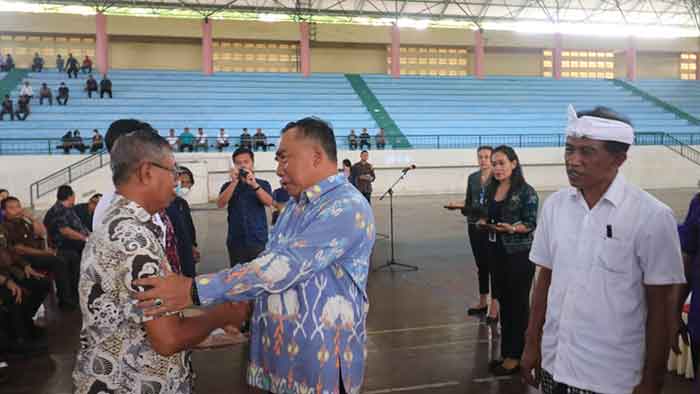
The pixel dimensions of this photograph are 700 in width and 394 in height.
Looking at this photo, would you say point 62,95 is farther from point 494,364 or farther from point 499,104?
point 494,364

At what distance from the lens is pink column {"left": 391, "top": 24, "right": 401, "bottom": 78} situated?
28.2 m

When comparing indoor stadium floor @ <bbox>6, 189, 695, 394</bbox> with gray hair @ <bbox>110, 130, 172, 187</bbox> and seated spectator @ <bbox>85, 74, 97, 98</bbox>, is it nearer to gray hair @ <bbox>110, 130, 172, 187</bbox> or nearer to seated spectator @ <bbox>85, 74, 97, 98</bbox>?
gray hair @ <bbox>110, 130, 172, 187</bbox>

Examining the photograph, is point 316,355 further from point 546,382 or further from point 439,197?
point 439,197

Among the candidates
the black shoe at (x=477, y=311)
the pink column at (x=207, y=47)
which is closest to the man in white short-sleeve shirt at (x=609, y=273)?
the black shoe at (x=477, y=311)

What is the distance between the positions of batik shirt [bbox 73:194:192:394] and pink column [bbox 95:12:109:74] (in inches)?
1033

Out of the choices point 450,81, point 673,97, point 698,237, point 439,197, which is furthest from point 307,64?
point 698,237

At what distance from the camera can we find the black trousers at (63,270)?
6051 millimetres

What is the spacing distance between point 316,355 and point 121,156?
0.93m

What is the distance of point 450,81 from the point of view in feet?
93.8

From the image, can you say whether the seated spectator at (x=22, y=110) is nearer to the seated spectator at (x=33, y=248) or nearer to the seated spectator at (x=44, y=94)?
the seated spectator at (x=44, y=94)

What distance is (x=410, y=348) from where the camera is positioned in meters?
4.83

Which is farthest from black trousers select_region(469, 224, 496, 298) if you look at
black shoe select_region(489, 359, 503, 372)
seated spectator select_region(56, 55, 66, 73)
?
seated spectator select_region(56, 55, 66, 73)

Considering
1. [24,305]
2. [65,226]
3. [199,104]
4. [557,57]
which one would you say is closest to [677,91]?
[557,57]

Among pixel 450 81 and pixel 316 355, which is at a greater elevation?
pixel 450 81
